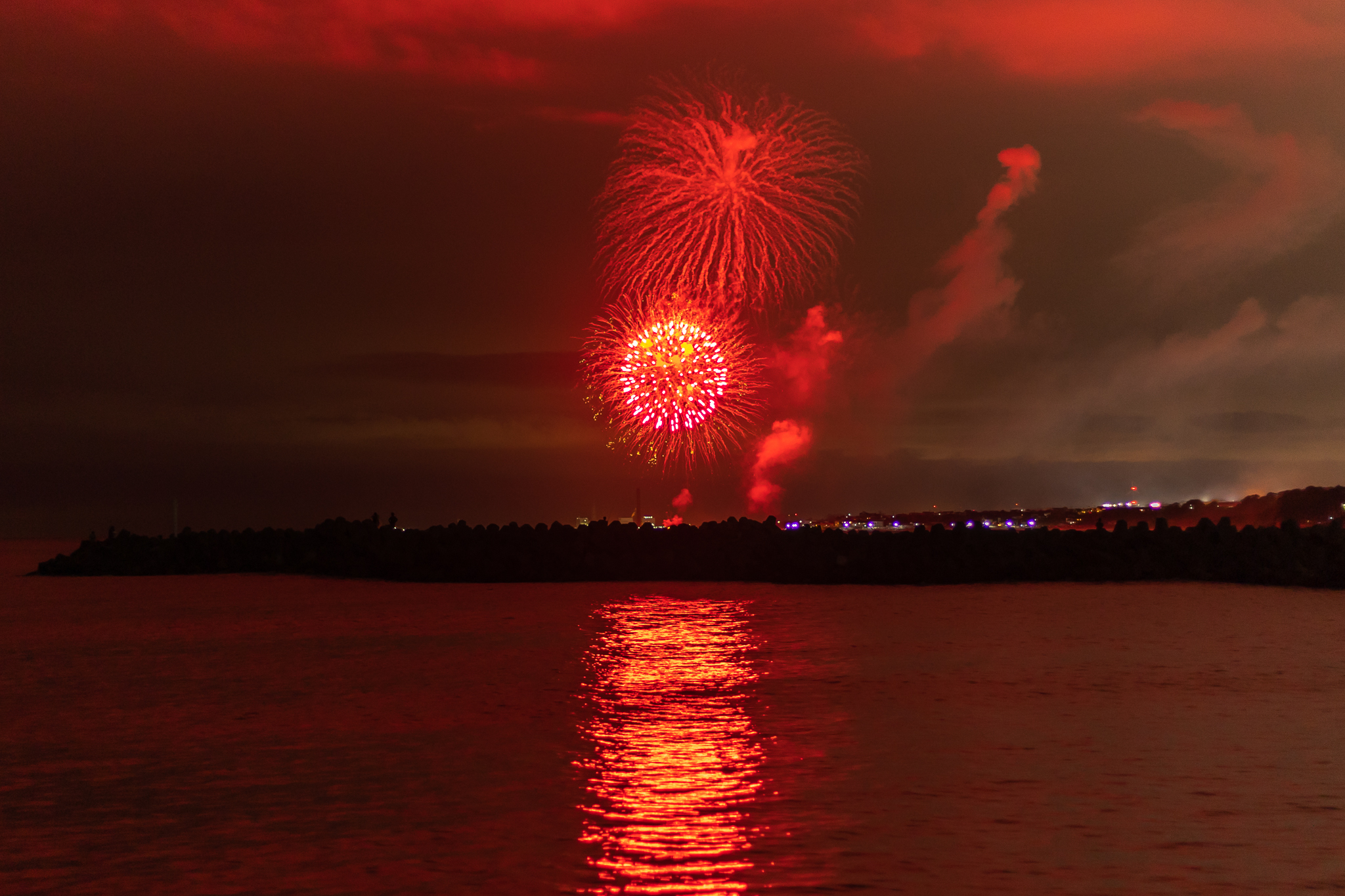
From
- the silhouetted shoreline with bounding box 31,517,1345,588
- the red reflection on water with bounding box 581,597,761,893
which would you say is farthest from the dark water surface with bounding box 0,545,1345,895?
the silhouetted shoreline with bounding box 31,517,1345,588

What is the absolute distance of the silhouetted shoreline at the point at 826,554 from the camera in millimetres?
31000

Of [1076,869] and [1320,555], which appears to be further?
[1320,555]

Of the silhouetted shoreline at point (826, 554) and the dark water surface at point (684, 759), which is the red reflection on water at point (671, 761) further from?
the silhouetted shoreline at point (826, 554)

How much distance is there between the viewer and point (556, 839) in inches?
316

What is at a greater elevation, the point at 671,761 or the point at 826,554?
the point at 826,554

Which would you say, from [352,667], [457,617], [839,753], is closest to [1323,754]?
[839,753]

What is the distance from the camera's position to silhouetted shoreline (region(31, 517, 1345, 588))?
102ft

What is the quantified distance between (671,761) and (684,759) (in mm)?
146

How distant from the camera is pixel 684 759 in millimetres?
10531

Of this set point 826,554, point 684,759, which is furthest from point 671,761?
point 826,554

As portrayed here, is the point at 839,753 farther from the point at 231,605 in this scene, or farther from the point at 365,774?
the point at 231,605

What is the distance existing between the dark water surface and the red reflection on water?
0.14ft

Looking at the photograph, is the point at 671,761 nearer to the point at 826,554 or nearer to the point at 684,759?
the point at 684,759

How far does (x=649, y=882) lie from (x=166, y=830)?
3.69 m
